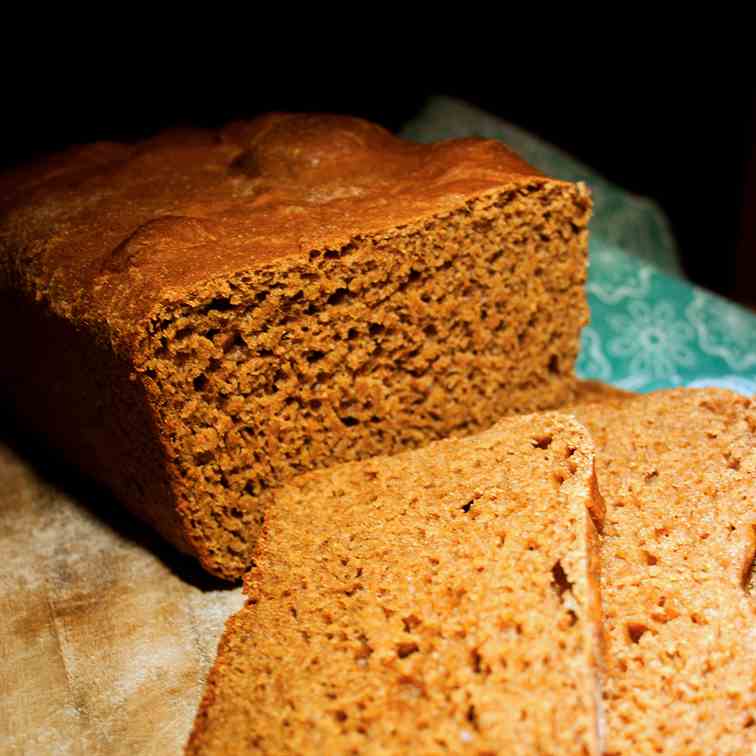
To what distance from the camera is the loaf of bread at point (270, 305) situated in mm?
2850

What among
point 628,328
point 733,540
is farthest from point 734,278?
point 733,540

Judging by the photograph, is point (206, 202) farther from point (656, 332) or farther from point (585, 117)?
point (585, 117)

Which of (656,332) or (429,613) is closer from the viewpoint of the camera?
(429,613)

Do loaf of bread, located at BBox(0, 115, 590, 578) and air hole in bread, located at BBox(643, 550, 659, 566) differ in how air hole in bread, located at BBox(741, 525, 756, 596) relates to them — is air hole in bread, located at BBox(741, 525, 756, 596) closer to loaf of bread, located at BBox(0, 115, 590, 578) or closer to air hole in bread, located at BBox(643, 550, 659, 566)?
air hole in bread, located at BBox(643, 550, 659, 566)

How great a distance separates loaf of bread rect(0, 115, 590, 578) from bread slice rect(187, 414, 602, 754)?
0.97 ft

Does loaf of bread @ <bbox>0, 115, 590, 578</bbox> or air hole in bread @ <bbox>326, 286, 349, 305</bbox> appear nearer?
loaf of bread @ <bbox>0, 115, 590, 578</bbox>

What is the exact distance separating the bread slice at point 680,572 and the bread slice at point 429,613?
0.20 m

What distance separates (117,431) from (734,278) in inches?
169

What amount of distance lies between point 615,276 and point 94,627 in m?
3.21

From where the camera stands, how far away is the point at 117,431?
10.3 feet

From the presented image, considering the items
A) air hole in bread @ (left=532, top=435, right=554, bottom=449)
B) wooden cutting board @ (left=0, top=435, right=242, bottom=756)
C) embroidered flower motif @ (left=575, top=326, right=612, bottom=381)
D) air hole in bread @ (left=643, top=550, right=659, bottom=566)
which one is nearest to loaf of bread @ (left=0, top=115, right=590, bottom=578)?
wooden cutting board @ (left=0, top=435, right=242, bottom=756)

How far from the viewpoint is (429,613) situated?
2447mm

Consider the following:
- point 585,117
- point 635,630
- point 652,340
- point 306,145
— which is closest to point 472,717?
point 635,630

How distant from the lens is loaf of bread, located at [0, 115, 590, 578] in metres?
2.85
